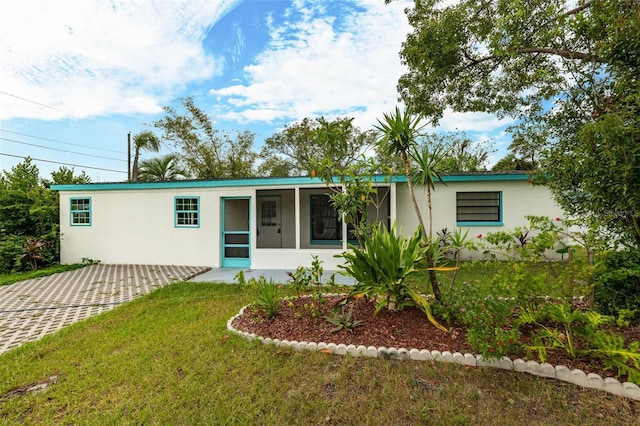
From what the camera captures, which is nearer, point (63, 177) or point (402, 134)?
point (402, 134)

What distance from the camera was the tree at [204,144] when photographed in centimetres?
1859

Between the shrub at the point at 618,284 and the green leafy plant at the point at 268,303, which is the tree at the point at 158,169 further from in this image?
the shrub at the point at 618,284

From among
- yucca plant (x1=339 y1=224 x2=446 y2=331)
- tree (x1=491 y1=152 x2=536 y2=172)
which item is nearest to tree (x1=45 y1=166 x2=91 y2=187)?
yucca plant (x1=339 y1=224 x2=446 y2=331)

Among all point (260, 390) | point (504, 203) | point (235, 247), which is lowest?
point (260, 390)

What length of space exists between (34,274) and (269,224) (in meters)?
6.67

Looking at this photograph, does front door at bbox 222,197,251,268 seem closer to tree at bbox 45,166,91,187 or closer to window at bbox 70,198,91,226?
window at bbox 70,198,91,226

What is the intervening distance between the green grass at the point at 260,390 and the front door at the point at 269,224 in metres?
7.36

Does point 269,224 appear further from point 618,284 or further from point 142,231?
point 618,284

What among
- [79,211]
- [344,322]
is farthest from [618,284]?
[79,211]

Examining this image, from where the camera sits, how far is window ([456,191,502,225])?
28.5 feet

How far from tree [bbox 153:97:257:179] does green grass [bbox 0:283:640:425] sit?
56.7ft

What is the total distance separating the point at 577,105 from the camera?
421 cm

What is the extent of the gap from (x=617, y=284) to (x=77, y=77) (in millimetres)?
17850

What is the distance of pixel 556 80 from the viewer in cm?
552
